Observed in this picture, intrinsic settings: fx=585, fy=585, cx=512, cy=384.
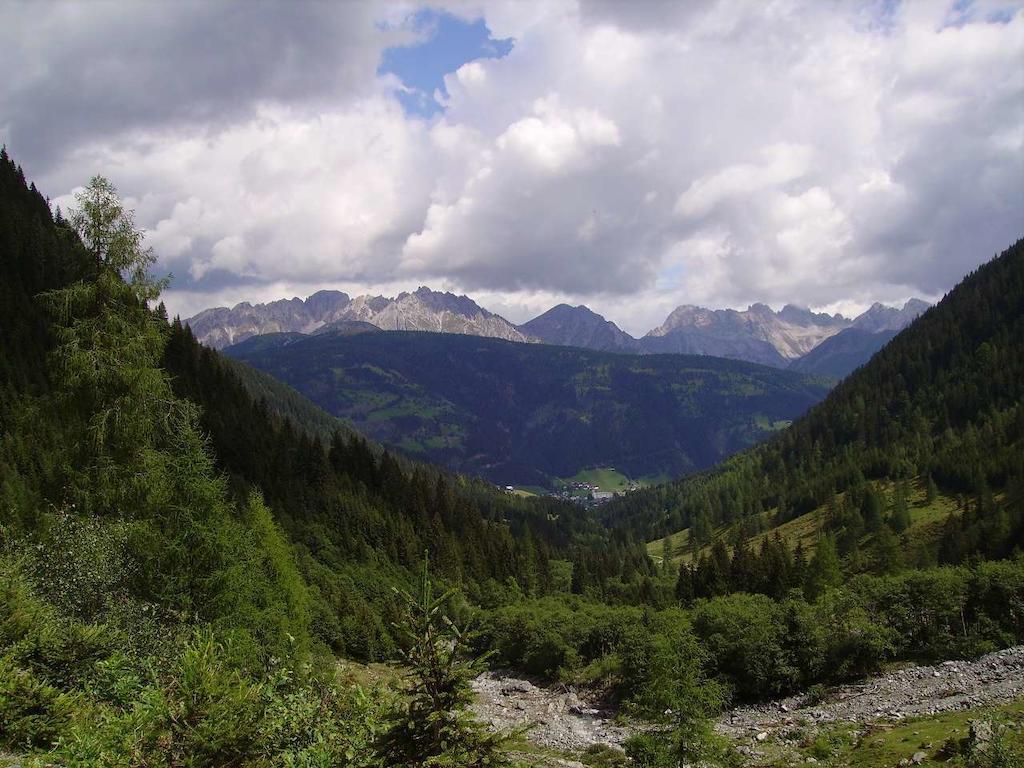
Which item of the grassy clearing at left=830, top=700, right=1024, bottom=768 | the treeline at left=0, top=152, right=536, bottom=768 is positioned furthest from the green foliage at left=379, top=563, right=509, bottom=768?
the grassy clearing at left=830, top=700, right=1024, bottom=768

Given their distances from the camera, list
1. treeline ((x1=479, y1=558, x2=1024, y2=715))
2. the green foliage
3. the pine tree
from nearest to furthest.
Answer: the green foliage → treeline ((x1=479, y1=558, x2=1024, y2=715)) → the pine tree

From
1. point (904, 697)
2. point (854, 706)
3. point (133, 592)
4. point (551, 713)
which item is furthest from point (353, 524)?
point (133, 592)

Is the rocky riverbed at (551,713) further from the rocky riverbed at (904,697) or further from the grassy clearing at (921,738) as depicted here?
the grassy clearing at (921,738)

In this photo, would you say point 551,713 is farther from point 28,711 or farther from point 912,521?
point 912,521

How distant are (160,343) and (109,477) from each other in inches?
226

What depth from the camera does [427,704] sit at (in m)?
11.9

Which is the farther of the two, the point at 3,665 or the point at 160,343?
the point at 160,343

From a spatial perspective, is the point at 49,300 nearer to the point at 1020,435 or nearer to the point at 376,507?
the point at 376,507

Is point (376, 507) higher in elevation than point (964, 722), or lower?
higher

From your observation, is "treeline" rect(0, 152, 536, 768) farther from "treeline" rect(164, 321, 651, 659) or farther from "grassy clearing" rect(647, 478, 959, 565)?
"grassy clearing" rect(647, 478, 959, 565)

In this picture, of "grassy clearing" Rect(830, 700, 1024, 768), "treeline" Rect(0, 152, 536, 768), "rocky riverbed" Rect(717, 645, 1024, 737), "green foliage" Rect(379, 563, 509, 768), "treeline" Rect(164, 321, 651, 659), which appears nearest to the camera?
"green foliage" Rect(379, 563, 509, 768)

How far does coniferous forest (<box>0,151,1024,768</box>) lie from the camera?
48.5 feet

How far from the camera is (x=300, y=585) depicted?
51844mm

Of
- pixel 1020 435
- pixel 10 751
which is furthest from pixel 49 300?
pixel 1020 435
